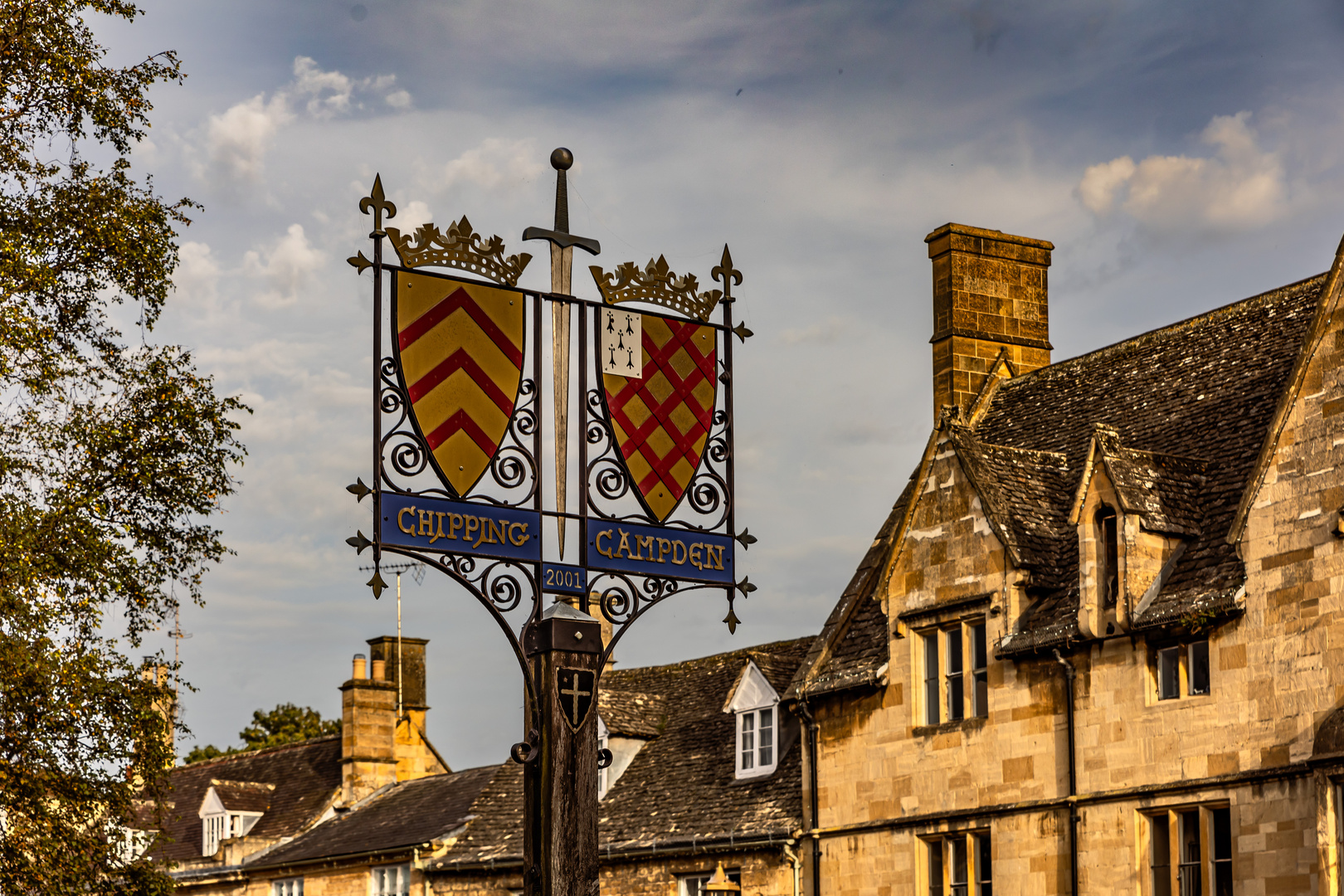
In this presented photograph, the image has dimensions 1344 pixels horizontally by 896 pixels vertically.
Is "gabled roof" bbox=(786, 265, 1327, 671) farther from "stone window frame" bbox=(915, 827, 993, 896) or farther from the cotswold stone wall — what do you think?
"stone window frame" bbox=(915, 827, 993, 896)

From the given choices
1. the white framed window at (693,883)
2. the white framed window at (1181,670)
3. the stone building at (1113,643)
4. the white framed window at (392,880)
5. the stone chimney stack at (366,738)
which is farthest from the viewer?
the stone chimney stack at (366,738)

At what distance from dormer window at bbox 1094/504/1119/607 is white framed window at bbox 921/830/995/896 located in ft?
12.2

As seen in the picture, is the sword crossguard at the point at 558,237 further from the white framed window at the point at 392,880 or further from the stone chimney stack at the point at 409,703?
the stone chimney stack at the point at 409,703

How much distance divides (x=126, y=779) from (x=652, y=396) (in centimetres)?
1017

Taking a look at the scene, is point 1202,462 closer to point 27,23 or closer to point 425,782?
point 27,23

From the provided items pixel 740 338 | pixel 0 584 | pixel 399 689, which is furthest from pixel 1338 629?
pixel 399 689

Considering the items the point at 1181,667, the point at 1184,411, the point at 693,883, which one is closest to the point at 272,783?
the point at 693,883

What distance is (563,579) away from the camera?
9984 mm

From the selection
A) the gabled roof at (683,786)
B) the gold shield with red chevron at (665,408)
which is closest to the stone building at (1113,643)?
the gabled roof at (683,786)

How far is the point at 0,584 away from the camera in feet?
54.3

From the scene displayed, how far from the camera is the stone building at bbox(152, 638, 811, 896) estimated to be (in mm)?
27828

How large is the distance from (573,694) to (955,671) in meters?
14.6

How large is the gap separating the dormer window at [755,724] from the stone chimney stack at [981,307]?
5.15 m

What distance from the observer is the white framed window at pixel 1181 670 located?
20.0 meters
